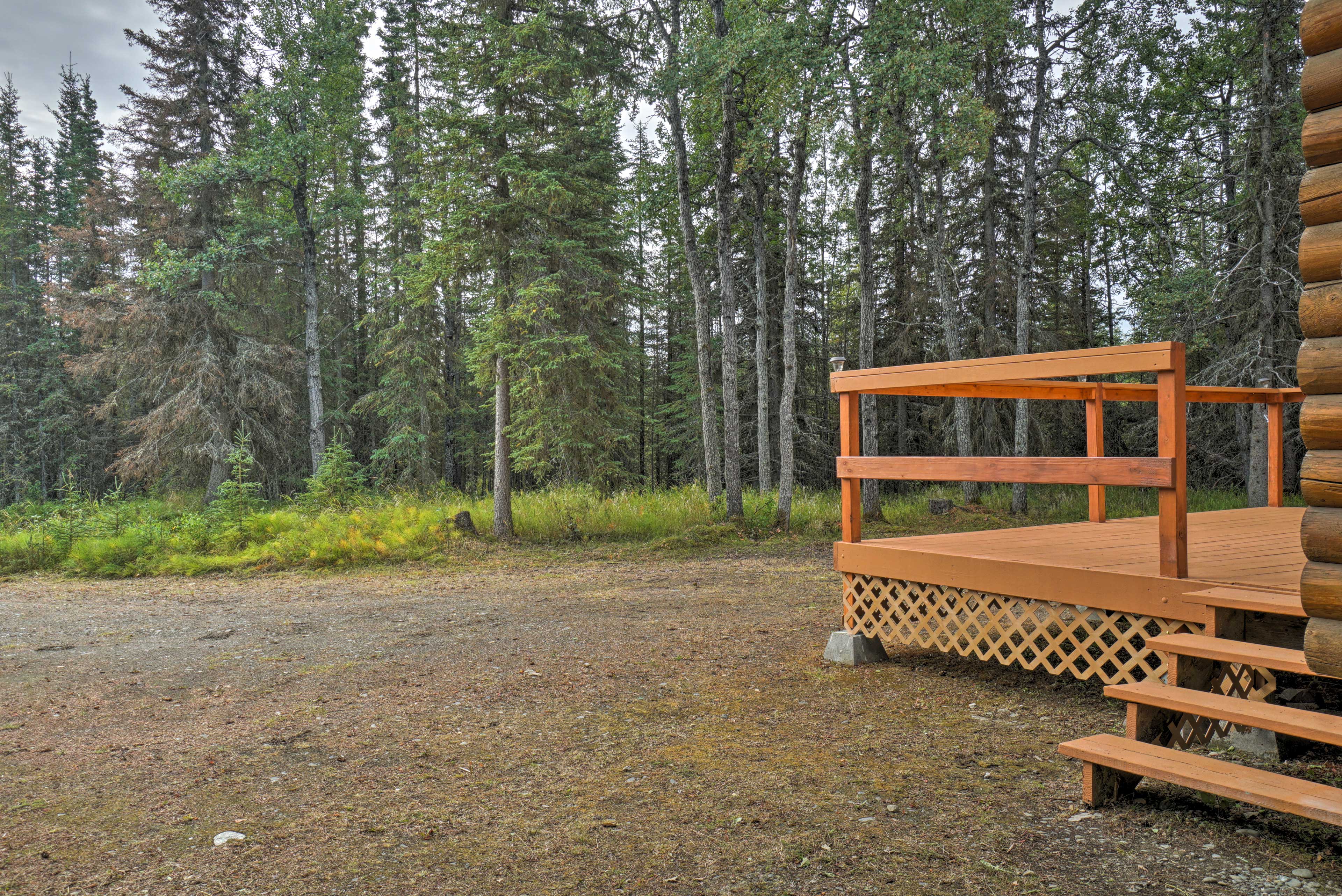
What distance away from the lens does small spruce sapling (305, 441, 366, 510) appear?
41.6 feet

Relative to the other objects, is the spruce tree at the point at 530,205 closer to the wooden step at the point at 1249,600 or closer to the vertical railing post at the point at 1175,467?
the vertical railing post at the point at 1175,467

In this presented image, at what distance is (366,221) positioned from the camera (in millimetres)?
21578

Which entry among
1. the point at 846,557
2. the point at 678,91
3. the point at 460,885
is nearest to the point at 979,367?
the point at 846,557

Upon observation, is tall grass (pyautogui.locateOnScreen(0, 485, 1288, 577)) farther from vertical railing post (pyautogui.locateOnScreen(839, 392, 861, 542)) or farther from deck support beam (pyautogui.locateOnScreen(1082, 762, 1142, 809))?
deck support beam (pyautogui.locateOnScreen(1082, 762, 1142, 809))

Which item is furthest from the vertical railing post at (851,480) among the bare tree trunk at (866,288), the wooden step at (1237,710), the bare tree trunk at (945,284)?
the bare tree trunk at (945,284)

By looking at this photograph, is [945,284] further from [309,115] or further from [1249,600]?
[309,115]

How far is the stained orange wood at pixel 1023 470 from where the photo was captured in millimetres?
3605

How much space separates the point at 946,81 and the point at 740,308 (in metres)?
10.3

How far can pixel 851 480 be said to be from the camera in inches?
201

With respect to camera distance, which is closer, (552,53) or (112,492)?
(112,492)

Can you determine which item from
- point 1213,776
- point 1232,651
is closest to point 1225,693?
point 1232,651

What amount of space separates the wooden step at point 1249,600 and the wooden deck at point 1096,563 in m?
0.06

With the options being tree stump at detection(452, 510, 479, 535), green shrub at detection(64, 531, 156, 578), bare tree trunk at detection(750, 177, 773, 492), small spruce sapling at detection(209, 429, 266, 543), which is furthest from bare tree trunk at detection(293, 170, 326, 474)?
bare tree trunk at detection(750, 177, 773, 492)

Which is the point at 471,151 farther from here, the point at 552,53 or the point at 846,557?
the point at 846,557
